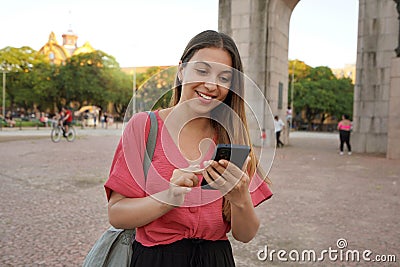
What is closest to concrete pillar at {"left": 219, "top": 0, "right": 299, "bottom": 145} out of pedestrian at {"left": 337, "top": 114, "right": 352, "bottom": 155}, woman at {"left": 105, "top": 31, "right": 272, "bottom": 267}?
pedestrian at {"left": 337, "top": 114, "right": 352, "bottom": 155}

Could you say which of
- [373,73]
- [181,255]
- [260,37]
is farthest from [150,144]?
[260,37]

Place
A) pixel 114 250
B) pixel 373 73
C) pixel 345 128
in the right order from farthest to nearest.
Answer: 1. pixel 373 73
2. pixel 345 128
3. pixel 114 250

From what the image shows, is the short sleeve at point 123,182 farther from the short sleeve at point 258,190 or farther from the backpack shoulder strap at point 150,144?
the short sleeve at point 258,190

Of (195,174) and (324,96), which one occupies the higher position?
(324,96)

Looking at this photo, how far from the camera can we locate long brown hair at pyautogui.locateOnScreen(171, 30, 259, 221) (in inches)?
62.3

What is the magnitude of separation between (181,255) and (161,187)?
32cm

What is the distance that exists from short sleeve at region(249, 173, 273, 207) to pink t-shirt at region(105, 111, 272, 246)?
2 cm

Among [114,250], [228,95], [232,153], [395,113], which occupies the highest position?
[395,113]

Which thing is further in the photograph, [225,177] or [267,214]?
[267,214]

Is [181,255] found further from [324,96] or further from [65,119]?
[324,96]

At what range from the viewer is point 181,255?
1.62 m

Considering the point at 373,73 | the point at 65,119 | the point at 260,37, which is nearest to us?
the point at 373,73

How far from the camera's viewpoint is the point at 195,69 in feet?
5.01

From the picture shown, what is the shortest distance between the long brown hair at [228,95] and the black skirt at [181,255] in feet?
0.51
